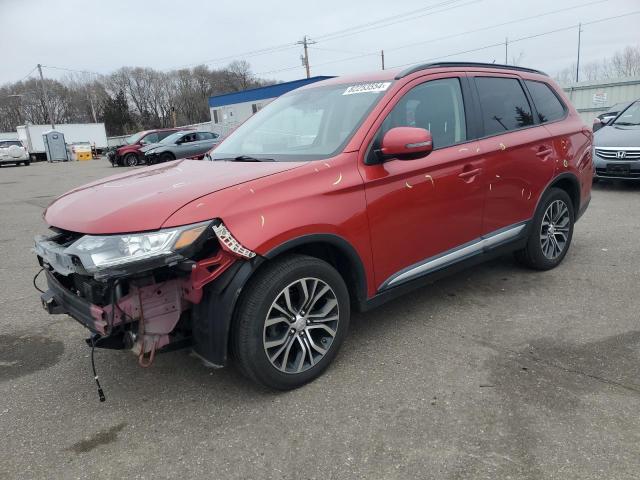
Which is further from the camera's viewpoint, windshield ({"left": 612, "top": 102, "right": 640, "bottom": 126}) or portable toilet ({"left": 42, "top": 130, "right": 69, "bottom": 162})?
portable toilet ({"left": 42, "top": 130, "right": 69, "bottom": 162})

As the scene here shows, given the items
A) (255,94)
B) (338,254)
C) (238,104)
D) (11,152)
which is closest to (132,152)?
(11,152)

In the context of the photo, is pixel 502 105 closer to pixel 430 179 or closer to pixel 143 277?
pixel 430 179

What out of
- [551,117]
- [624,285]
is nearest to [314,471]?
[624,285]

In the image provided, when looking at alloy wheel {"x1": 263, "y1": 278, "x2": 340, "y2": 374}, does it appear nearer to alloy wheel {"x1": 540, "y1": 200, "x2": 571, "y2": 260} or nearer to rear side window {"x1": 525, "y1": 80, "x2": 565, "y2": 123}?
alloy wheel {"x1": 540, "y1": 200, "x2": 571, "y2": 260}

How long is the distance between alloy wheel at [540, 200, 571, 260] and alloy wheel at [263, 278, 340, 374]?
253cm

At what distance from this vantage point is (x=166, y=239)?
2357 mm

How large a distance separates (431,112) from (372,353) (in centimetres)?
174

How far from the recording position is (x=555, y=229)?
15.4 ft

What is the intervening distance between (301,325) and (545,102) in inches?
130

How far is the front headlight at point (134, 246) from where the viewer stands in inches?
91.1

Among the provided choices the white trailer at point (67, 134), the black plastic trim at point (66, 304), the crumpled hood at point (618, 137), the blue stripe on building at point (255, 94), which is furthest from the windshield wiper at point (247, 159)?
the white trailer at point (67, 134)

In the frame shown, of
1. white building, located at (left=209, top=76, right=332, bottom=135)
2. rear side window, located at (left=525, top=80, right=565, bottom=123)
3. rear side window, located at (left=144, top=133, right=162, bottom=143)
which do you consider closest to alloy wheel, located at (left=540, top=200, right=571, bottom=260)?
rear side window, located at (left=525, top=80, right=565, bottom=123)

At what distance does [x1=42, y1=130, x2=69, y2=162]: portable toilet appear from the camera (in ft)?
113

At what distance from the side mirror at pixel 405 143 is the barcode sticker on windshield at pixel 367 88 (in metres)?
0.47
